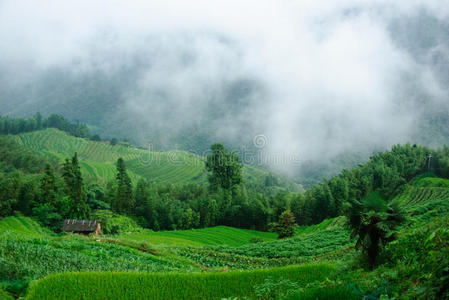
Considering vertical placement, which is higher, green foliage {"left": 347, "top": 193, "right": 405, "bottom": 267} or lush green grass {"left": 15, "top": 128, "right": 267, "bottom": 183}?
lush green grass {"left": 15, "top": 128, "right": 267, "bottom": 183}

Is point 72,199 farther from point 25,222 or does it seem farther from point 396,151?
point 396,151

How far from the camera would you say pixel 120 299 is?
7617 mm

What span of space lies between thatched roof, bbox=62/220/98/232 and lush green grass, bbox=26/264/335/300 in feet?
92.1

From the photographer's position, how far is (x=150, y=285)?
837 centimetres

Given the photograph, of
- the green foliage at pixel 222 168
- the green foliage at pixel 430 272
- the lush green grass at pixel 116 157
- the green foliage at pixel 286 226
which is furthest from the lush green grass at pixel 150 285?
the lush green grass at pixel 116 157

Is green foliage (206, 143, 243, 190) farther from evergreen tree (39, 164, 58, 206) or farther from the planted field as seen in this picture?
the planted field

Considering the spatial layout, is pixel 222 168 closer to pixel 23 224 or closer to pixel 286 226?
pixel 286 226

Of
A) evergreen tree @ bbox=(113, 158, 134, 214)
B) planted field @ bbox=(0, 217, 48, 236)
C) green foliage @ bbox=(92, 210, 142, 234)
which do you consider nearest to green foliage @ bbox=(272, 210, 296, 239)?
green foliage @ bbox=(92, 210, 142, 234)

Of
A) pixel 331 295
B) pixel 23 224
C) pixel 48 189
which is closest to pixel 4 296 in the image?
pixel 331 295

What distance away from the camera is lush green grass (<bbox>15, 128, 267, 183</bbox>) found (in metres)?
109

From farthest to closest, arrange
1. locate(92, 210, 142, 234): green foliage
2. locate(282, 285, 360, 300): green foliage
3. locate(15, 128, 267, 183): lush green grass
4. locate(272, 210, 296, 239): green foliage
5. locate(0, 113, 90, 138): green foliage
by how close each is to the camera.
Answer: locate(0, 113, 90, 138): green foliage
locate(15, 128, 267, 183): lush green grass
locate(272, 210, 296, 239): green foliage
locate(92, 210, 142, 234): green foliage
locate(282, 285, 360, 300): green foliage

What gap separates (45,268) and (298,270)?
8.64 meters

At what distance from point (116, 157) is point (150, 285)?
125 metres

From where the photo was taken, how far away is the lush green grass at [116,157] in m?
109
